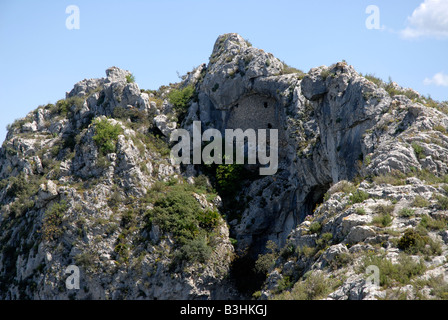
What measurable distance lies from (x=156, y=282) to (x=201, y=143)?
17.6 meters

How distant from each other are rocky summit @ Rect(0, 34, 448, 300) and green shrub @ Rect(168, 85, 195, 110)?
0.17 meters

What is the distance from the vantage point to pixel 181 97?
5638cm

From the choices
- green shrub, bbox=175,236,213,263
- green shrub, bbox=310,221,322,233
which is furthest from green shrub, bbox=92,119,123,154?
green shrub, bbox=310,221,322,233

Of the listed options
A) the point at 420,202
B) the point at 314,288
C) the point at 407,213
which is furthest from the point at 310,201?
the point at 314,288

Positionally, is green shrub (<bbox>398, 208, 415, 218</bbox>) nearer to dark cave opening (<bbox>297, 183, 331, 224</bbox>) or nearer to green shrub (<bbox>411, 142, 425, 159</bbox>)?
green shrub (<bbox>411, 142, 425, 159</bbox>)

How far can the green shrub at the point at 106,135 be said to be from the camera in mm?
48594

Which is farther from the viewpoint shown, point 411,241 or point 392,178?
point 392,178

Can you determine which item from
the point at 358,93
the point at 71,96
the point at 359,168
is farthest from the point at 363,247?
the point at 71,96

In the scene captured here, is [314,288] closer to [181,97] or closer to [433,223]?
[433,223]

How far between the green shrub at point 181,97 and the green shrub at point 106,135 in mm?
8623

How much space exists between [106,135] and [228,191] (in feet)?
47.2

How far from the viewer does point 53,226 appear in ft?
146

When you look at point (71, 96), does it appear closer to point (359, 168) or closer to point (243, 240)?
point (243, 240)

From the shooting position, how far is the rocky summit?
78.8ft
